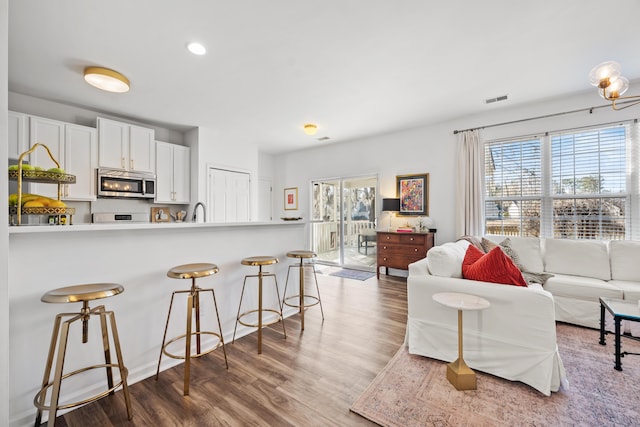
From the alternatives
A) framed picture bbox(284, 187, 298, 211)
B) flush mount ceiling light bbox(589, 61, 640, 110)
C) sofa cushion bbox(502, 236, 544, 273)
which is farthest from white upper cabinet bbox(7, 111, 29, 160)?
sofa cushion bbox(502, 236, 544, 273)

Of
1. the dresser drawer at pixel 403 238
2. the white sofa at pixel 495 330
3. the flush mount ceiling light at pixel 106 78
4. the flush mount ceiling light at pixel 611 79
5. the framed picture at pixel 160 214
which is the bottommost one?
the white sofa at pixel 495 330

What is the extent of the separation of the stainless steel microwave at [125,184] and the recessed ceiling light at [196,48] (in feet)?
8.08

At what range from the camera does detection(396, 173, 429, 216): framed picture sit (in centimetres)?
480

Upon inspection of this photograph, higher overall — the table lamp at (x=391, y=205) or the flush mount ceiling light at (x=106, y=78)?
the flush mount ceiling light at (x=106, y=78)

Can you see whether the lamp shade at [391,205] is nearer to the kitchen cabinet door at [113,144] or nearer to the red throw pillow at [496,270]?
the red throw pillow at [496,270]

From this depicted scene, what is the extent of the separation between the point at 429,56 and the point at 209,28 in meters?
2.04

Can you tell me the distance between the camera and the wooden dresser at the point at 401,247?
4.44m

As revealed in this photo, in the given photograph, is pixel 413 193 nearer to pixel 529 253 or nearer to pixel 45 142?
pixel 529 253

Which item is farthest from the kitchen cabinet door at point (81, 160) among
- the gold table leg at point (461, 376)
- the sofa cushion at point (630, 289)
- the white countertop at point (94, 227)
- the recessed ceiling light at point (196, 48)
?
the sofa cushion at point (630, 289)

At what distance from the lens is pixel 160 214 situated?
4699 mm

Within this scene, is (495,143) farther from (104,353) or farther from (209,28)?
(104,353)

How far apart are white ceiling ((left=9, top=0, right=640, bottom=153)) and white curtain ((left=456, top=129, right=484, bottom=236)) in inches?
21.2

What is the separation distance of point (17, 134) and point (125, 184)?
1.21m

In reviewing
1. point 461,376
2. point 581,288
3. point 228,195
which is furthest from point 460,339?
point 228,195
